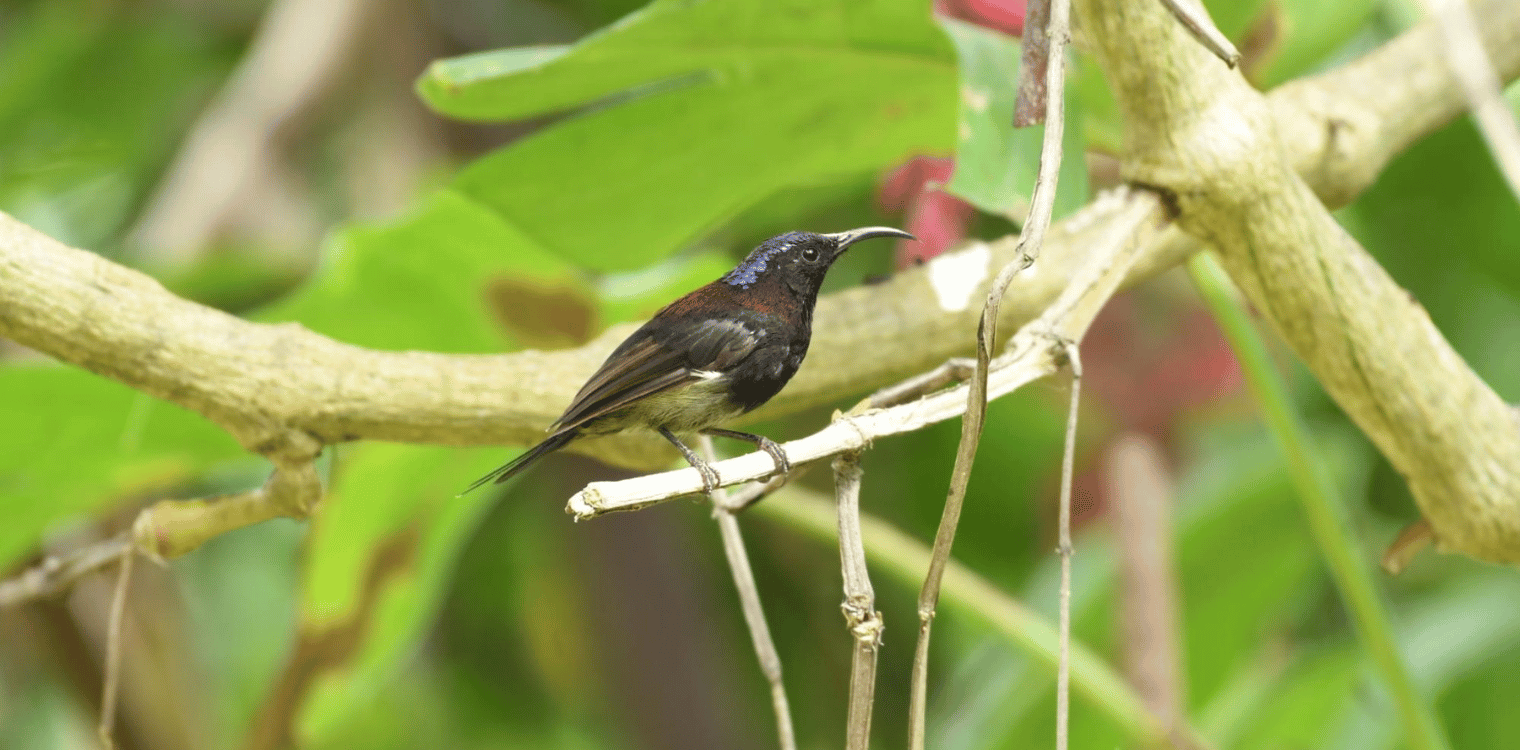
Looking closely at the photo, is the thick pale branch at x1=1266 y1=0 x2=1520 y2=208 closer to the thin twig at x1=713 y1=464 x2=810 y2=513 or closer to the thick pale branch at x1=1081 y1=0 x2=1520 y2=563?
the thick pale branch at x1=1081 y1=0 x2=1520 y2=563

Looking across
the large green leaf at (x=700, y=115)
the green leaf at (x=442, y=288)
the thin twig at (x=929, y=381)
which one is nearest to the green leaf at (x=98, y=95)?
the green leaf at (x=442, y=288)

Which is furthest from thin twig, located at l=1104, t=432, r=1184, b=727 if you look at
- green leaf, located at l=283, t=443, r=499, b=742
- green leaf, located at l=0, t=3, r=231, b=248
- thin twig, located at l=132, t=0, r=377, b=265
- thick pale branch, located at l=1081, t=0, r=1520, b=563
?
green leaf, located at l=0, t=3, r=231, b=248

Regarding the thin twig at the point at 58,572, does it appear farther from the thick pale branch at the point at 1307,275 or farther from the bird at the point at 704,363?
the thick pale branch at the point at 1307,275

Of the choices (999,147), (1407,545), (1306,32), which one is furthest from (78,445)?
(1306,32)

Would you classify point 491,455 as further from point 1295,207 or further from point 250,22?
point 250,22

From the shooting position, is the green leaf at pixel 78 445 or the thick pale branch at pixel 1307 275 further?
the green leaf at pixel 78 445

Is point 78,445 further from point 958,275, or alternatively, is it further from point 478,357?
point 958,275

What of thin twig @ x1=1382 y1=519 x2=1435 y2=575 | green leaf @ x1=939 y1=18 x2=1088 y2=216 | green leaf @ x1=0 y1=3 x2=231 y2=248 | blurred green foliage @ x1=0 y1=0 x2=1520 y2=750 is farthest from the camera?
green leaf @ x1=0 y1=3 x2=231 y2=248
